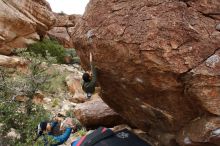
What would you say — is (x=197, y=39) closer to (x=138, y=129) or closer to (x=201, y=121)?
(x=201, y=121)

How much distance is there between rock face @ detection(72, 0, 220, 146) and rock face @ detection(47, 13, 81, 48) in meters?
25.2

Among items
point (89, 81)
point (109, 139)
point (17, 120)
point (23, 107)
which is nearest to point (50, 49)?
point (23, 107)

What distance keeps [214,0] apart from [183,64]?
115 cm

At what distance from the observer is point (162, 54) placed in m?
5.31

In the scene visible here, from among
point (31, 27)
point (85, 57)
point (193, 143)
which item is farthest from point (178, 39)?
point (31, 27)

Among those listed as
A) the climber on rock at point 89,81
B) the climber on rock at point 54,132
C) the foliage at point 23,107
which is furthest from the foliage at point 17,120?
the climber on rock at point 89,81

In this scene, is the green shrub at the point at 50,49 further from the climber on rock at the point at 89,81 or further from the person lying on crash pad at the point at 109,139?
the climber on rock at the point at 89,81

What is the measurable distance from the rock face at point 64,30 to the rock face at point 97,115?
2163 cm

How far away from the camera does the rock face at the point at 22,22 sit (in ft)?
76.4

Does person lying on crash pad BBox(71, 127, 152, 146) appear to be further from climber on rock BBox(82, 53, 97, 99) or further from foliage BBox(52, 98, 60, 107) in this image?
foliage BBox(52, 98, 60, 107)

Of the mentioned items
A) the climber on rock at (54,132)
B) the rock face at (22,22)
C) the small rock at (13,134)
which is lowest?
the small rock at (13,134)

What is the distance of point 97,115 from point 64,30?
88.7ft

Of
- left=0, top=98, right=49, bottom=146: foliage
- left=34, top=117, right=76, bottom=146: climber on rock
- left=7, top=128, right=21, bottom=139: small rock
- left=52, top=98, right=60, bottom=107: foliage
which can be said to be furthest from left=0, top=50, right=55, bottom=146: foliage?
left=52, top=98, right=60, bottom=107: foliage

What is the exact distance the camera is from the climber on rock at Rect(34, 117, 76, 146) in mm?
9961
